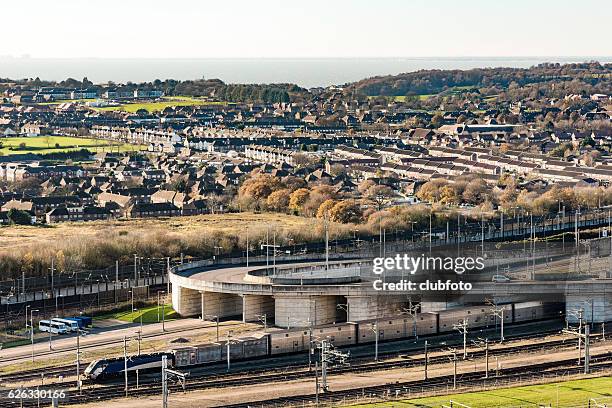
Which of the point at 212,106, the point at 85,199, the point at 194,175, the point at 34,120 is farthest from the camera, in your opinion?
the point at 212,106

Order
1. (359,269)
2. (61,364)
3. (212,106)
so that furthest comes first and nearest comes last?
1. (212,106)
2. (359,269)
3. (61,364)

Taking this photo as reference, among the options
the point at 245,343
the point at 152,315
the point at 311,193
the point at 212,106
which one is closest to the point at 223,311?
the point at 152,315

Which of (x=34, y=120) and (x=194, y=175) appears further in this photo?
(x=34, y=120)

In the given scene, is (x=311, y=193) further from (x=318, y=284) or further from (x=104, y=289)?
(x=318, y=284)

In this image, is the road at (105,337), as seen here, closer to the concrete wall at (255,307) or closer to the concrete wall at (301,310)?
the concrete wall at (255,307)

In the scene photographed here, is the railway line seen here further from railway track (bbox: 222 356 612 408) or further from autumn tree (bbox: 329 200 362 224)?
autumn tree (bbox: 329 200 362 224)

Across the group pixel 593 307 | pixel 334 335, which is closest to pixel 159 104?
pixel 593 307

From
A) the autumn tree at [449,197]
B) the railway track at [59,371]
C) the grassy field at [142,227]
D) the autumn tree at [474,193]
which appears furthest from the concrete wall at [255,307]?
the autumn tree at [474,193]
